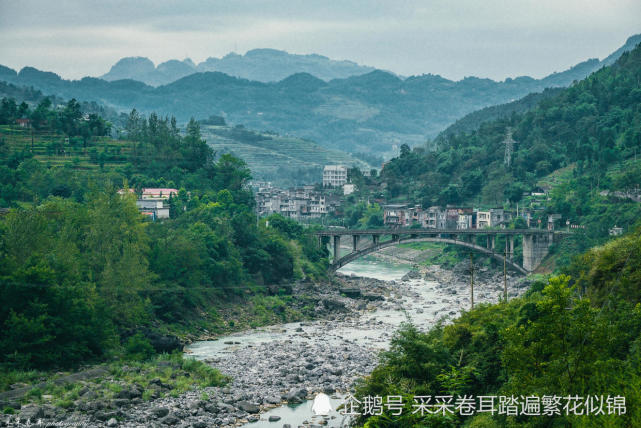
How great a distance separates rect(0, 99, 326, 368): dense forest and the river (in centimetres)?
394

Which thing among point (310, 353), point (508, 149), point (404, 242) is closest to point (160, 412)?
point (310, 353)

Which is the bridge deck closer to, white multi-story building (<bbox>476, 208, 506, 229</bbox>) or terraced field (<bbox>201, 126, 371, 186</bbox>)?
white multi-story building (<bbox>476, 208, 506, 229</bbox>)

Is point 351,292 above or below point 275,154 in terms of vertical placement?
below

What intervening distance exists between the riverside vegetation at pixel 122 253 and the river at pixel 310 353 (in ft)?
5.61

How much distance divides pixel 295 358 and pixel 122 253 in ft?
30.1

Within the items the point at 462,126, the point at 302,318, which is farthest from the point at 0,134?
the point at 462,126

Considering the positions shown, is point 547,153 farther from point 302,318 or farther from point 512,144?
point 302,318

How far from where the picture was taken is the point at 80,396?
22.8m

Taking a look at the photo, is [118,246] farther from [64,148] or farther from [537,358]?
[64,148]

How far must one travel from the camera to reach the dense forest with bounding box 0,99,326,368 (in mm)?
26656

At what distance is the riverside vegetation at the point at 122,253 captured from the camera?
87.0ft

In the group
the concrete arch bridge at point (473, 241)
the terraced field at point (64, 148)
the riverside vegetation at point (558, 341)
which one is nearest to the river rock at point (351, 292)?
the concrete arch bridge at point (473, 241)

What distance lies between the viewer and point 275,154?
16212 centimetres

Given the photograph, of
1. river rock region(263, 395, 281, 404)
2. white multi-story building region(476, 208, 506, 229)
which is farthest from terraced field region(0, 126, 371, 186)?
river rock region(263, 395, 281, 404)
